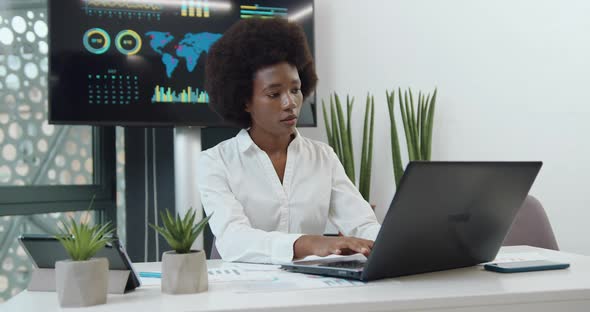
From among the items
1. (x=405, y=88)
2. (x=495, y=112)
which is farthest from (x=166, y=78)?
(x=495, y=112)

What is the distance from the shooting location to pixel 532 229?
7.57 ft

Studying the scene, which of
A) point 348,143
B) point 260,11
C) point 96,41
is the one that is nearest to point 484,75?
point 348,143

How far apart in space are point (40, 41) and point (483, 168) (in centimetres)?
249

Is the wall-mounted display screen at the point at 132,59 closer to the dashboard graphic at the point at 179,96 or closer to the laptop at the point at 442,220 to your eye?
the dashboard graphic at the point at 179,96

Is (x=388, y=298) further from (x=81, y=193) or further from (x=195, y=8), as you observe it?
(x=81, y=193)

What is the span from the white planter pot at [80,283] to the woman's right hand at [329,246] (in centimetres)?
59

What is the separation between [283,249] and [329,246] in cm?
12

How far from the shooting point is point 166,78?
299cm

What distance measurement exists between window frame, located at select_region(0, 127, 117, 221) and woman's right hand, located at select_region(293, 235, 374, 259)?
6.03 ft

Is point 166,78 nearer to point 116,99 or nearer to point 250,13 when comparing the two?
point 116,99

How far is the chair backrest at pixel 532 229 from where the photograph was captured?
2.28 meters

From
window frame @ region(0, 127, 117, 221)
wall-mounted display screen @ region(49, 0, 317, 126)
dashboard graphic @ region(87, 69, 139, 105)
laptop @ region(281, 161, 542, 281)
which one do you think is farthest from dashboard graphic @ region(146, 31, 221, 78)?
laptop @ region(281, 161, 542, 281)

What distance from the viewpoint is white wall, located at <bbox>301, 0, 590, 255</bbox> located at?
358cm

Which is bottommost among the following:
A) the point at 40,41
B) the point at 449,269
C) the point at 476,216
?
the point at 449,269
